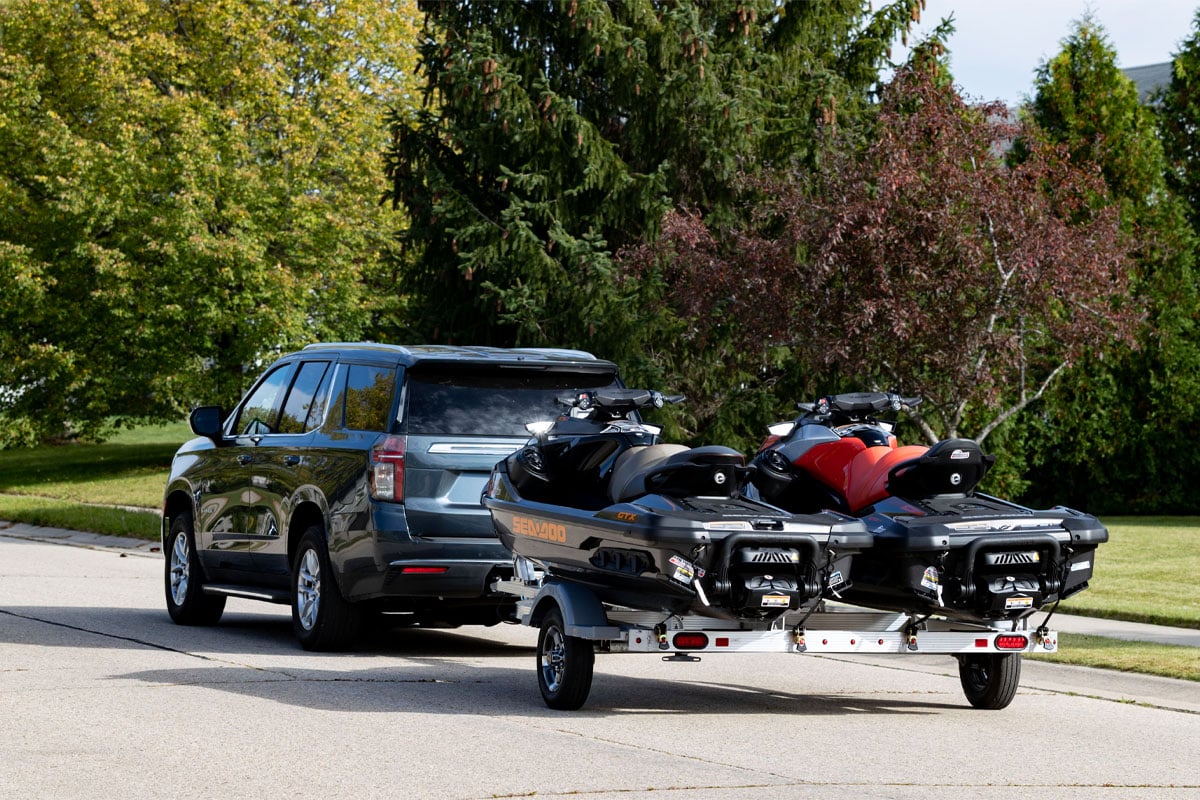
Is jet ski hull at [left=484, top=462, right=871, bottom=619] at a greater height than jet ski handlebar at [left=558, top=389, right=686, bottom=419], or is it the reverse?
jet ski handlebar at [left=558, top=389, right=686, bottom=419]

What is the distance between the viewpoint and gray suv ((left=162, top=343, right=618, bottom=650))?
10.4 metres

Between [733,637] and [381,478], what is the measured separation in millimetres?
3041

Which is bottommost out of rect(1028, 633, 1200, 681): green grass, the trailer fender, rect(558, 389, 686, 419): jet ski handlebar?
rect(1028, 633, 1200, 681): green grass

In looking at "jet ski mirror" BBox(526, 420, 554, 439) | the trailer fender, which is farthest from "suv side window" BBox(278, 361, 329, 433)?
the trailer fender

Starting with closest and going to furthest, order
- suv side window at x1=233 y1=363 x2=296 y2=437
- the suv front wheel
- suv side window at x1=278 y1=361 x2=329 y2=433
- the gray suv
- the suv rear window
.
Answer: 1. the gray suv
2. the suv rear window
3. the suv front wheel
4. suv side window at x1=278 y1=361 x2=329 y2=433
5. suv side window at x1=233 y1=363 x2=296 y2=437

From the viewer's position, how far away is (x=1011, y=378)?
21625 mm

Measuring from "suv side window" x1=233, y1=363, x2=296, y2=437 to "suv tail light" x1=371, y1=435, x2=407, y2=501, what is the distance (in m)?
1.81

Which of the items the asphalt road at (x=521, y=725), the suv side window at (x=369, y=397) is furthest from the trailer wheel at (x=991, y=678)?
the suv side window at (x=369, y=397)

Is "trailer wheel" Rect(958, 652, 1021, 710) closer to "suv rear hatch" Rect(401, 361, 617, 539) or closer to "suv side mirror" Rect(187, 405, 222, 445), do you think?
"suv rear hatch" Rect(401, 361, 617, 539)

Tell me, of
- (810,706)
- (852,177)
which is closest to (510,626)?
(810,706)

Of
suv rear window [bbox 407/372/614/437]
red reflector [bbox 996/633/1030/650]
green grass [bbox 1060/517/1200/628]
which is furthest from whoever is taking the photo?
green grass [bbox 1060/517/1200/628]

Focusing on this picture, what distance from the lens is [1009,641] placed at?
8.77 m

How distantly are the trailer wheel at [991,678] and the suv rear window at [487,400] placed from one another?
313cm

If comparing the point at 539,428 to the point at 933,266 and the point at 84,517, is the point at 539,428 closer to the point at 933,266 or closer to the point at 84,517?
the point at 933,266
